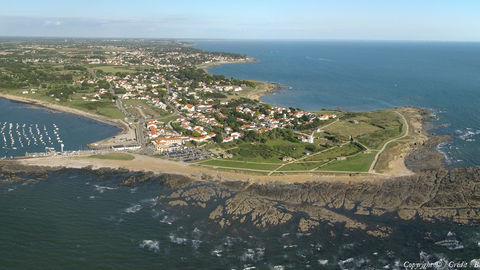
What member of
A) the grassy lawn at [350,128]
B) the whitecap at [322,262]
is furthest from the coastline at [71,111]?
the whitecap at [322,262]

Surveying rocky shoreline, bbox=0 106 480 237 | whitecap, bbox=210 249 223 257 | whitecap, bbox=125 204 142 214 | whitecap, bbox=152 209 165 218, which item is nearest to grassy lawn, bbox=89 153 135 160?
rocky shoreline, bbox=0 106 480 237

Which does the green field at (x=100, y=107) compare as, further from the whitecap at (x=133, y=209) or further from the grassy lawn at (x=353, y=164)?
the grassy lawn at (x=353, y=164)

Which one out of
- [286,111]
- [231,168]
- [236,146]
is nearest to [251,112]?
[286,111]

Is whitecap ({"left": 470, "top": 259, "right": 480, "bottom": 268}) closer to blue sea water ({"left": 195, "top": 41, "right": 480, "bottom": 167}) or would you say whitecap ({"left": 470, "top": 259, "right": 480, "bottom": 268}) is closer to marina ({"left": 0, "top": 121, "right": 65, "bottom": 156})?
blue sea water ({"left": 195, "top": 41, "right": 480, "bottom": 167})

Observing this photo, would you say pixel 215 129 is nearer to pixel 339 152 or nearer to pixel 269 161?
pixel 269 161

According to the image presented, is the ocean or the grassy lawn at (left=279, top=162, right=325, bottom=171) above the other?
the grassy lawn at (left=279, top=162, right=325, bottom=171)
